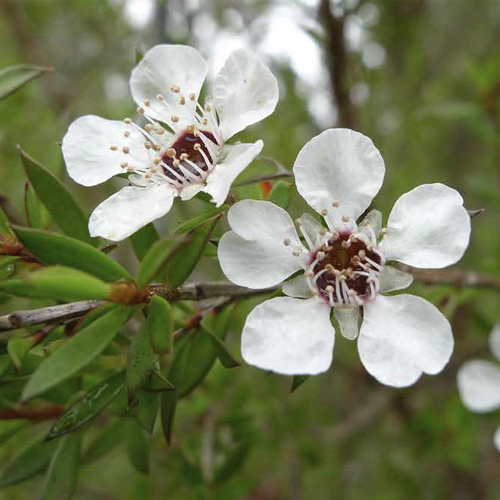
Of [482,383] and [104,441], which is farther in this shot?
[482,383]

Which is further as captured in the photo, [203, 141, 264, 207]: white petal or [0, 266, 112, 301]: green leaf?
[203, 141, 264, 207]: white petal

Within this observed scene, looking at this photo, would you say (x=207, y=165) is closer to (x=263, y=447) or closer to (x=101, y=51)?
(x=263, y=447)

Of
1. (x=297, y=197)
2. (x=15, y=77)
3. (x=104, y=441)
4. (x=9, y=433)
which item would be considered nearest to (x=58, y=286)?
(x=9, y=433)

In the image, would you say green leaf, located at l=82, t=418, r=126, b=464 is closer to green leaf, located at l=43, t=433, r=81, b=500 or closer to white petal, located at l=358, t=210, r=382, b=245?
green leaf, located at l=43, t=433, r=81, b=500

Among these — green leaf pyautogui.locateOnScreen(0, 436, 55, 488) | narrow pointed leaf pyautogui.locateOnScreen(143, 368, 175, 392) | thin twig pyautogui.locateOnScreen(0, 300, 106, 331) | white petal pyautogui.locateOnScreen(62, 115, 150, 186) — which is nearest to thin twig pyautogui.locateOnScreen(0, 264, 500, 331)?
thin twig pyautogui.locateOnScreen(0, 300, 106, 331)

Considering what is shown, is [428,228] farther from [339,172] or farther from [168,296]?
[168,296]

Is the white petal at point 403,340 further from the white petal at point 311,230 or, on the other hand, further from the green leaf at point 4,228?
the green leaf at point 4,228

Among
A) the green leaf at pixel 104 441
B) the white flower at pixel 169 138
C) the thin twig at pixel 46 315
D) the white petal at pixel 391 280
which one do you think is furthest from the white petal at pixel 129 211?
the green leaf at pixel 104 441
